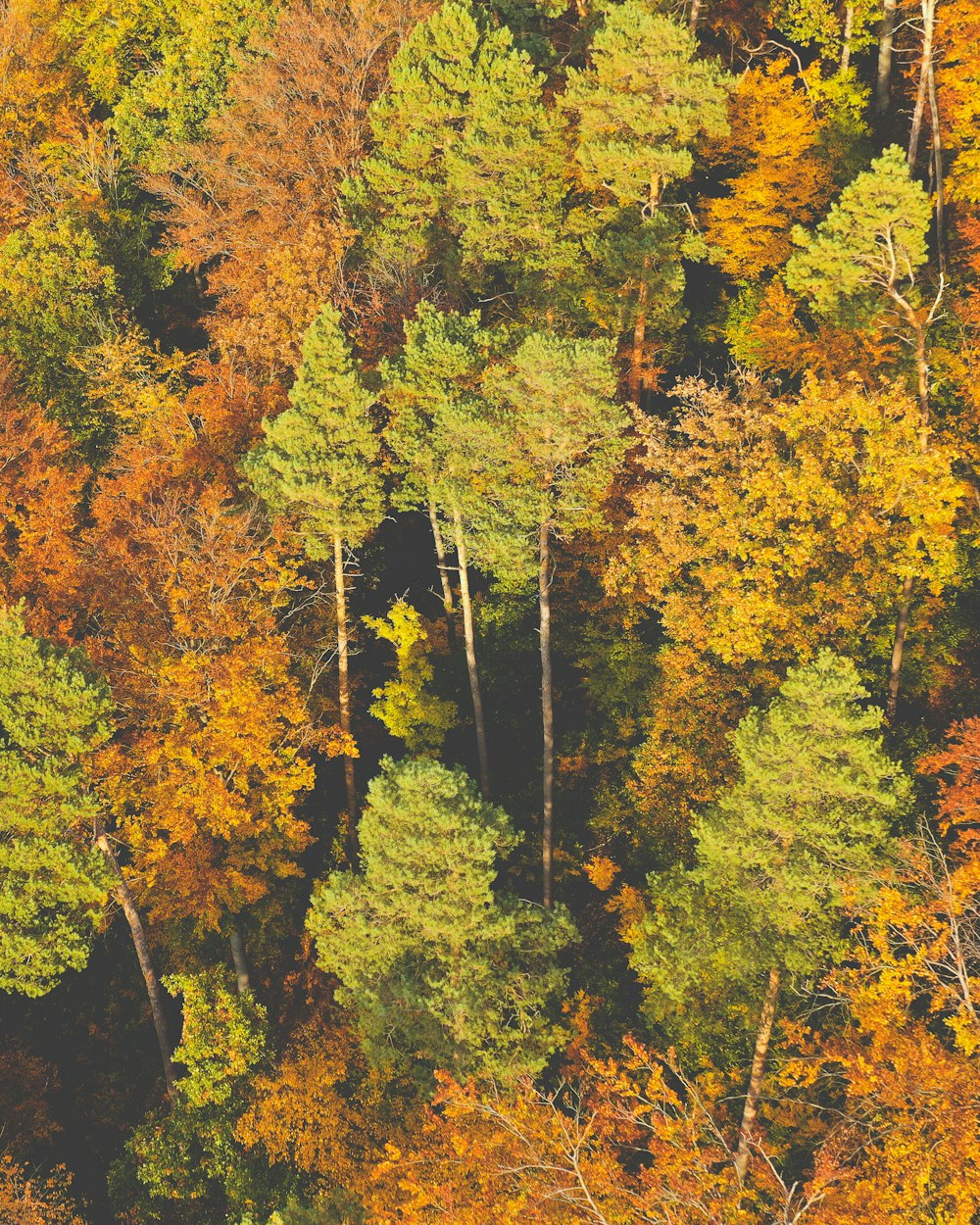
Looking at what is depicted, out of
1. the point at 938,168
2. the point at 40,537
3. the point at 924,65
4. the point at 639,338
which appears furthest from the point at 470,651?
the point at 924,65

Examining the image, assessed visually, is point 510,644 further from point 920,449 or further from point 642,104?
point 642,104

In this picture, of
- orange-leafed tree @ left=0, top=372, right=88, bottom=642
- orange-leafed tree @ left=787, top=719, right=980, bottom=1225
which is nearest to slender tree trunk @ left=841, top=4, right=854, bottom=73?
orange-leafed tree @ left=787, top=719, right=980, bottom=1225

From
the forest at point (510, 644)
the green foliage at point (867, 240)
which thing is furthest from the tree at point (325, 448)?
the green foliage at point (867, 240)

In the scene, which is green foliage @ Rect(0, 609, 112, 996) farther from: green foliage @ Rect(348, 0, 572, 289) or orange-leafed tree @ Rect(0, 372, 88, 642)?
green foliage @ Rect(348, 0, 572, 289)

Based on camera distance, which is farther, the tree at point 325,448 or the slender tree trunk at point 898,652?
the slender tree trunk at point 898,652

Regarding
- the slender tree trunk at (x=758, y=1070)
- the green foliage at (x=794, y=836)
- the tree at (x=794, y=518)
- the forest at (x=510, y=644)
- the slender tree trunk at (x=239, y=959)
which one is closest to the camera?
the green foliage at (x=794, y=836)

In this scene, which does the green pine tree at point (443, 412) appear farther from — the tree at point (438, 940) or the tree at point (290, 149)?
the tree at point (438, 940)

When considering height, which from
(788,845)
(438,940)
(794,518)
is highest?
(794,518)
